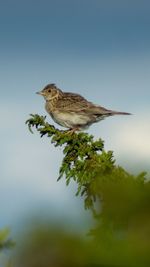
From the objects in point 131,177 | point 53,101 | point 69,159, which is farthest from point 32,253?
point 53,101

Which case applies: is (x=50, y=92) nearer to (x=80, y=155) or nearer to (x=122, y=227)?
(x=80, y=155)

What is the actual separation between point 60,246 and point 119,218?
16 cm

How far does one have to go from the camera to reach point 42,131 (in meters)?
8.59

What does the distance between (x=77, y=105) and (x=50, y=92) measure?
2370 millimetres

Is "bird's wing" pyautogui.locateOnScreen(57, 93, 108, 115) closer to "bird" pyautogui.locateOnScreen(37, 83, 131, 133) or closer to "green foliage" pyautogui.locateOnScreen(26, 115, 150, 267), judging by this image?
"bird" pyautogui.locateOnScreen(37, 83, 131, 133)

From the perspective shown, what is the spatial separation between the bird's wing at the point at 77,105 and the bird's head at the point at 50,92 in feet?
2.15

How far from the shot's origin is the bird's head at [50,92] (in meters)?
26.9

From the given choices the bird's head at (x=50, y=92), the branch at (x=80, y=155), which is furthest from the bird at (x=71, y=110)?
the branch at (x=80, y=155)

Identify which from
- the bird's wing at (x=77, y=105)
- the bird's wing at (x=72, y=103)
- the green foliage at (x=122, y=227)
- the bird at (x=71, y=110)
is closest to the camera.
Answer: the green foliage at (x=122, y=227)

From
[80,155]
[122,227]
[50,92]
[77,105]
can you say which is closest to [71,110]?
[77,105]

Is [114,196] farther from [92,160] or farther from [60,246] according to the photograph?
[92,160]

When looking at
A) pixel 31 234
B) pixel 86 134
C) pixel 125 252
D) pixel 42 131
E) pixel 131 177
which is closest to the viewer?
pixel 125 252

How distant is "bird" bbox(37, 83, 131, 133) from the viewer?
77.5ft

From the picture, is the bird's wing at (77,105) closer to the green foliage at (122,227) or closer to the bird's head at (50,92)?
the bird's head at (50,92)
